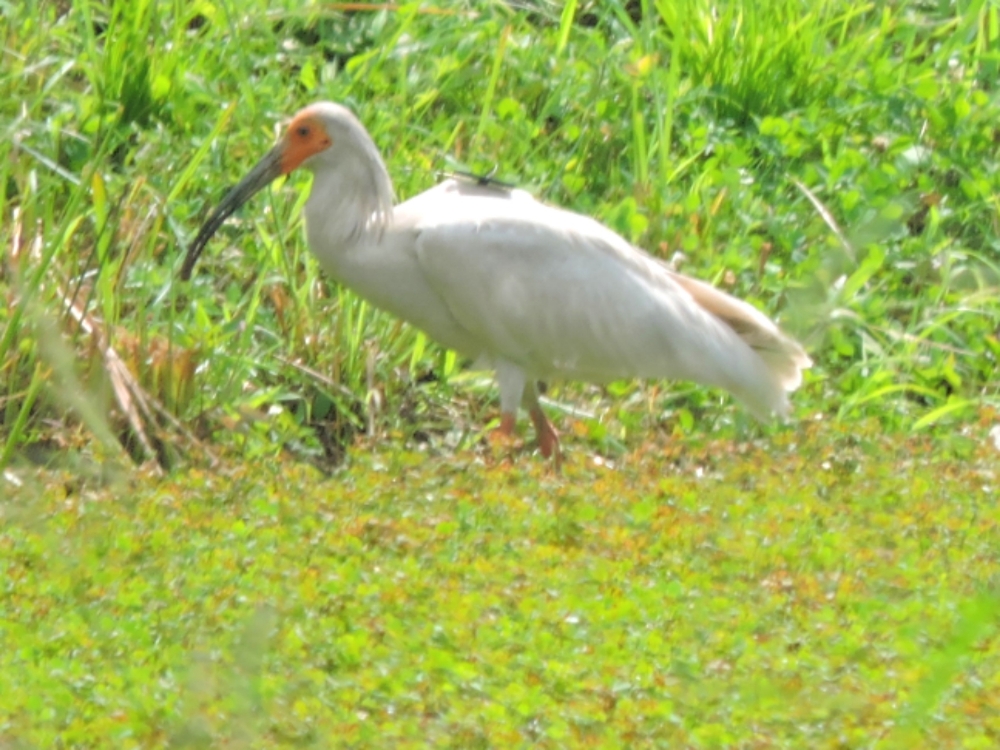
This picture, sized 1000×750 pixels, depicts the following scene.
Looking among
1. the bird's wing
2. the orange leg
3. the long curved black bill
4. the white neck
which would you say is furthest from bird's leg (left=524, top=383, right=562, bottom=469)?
the long curved black bill

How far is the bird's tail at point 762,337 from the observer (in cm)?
601

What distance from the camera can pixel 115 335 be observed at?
5.83 meters

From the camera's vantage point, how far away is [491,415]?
6.51 metres

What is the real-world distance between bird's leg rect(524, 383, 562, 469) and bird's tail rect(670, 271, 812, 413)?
583mm

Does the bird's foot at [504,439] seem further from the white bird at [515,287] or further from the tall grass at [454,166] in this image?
the tall grass at [454,166]

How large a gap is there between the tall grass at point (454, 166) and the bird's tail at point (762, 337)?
14 cm

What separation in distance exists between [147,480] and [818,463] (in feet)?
5.78

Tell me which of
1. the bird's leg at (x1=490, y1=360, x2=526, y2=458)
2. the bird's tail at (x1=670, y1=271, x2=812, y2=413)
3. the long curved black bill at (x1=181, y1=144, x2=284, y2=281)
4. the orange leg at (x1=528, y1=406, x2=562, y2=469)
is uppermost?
the long curved black bill at (x1=181, y1=144, x2=284, y2=281)

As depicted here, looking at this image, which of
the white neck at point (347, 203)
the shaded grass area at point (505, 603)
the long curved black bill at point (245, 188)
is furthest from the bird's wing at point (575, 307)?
the shaded grass area at point (505, 603)

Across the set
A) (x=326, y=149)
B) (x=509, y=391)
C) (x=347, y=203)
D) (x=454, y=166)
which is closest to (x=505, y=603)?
(x=509, y=391)

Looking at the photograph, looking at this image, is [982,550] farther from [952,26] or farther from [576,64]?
[952,26]

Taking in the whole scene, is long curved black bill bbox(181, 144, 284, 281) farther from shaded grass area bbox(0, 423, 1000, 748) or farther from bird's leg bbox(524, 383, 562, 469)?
shaded grass area bbox(0, 423, 1000, 748)

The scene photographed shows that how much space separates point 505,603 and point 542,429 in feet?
7.02

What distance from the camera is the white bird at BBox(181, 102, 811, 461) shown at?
5.88 metres
